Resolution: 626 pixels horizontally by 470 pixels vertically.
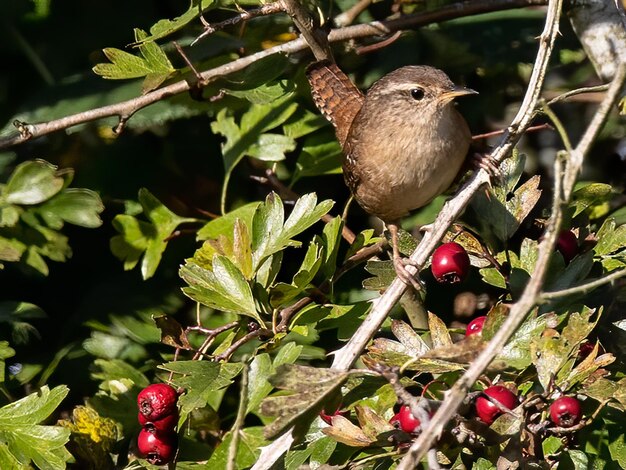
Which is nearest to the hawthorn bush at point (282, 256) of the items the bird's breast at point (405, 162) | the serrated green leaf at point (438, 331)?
the serrated green leaf at point (438, 331)

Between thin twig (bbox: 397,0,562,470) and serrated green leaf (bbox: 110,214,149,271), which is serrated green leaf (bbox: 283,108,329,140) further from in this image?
thin twig (bbox: 397,0,562,470)

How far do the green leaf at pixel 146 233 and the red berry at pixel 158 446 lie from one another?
0.60 metres

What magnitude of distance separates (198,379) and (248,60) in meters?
0.87

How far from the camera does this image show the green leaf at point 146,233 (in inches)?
98.0

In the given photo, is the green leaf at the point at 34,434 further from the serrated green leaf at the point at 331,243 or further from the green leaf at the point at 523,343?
the green leaf at the point at 523,343

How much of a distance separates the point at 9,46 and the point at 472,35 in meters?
1.31

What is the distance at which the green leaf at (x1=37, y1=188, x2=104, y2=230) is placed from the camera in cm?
237

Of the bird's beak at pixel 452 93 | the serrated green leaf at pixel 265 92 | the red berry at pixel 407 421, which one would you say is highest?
the serrated green leaf at pixel 265 92

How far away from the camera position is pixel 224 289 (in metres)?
1.91

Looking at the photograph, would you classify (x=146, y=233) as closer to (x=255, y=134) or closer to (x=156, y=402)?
(x=255, y=134)

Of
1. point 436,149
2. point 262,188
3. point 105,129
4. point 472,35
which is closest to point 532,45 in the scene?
point 472,35

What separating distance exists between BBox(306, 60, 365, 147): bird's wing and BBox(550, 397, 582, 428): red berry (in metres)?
1.12

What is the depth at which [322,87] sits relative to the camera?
2.49 m

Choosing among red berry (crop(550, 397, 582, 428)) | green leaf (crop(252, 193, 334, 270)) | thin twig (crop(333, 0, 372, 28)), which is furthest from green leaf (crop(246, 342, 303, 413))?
thin twig (crop(333, 0, 372, 28))
